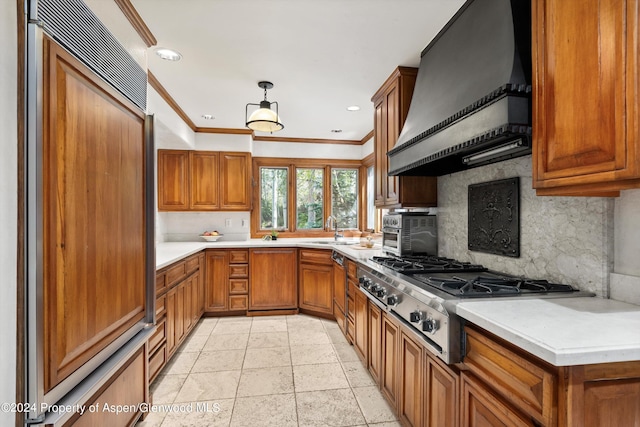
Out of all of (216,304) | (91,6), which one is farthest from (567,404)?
(216,304)

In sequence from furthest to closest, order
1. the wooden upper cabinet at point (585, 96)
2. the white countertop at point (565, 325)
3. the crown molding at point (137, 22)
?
1. the crown molding at point (137, 22)
2. the wooden upper cabinet at point (585, 96)
3. the white countertop at point (565, 325)

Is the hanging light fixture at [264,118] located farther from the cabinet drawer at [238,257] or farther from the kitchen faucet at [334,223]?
the kitchen faucet at [334,223]

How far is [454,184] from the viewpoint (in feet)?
7.95

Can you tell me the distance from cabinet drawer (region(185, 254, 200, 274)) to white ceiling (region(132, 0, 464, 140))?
172cm

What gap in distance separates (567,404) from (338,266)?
2732 millimetres

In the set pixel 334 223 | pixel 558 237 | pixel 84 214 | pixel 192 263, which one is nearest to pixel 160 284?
pixel 192 263

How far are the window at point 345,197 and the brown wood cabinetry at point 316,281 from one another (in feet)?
4.19

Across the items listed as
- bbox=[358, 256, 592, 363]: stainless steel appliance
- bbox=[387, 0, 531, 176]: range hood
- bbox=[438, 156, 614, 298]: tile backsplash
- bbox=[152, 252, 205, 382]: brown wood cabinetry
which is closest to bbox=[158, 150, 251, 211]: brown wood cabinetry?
bbox=[152, 252, 205, 382]: brown wood cabinetry

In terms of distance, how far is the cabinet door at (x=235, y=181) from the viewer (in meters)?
4.46

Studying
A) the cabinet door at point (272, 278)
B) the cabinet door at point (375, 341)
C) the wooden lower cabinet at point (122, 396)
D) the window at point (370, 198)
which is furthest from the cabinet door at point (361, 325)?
the window at point (370, 198)

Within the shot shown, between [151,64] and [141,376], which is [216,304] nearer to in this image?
[141,376]

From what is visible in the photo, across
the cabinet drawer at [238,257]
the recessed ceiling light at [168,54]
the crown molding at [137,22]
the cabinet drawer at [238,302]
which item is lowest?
the cabinet drawer at [238,302]

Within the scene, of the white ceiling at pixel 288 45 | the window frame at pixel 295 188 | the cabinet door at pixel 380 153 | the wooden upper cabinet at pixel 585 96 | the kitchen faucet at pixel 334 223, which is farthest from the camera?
the window frame at pixel 295 188

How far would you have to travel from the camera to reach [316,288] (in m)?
3.92
